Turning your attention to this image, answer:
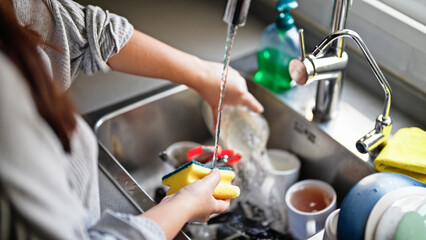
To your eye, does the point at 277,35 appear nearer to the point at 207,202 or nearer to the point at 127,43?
the point at 127,43

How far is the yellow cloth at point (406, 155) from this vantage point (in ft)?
2.74

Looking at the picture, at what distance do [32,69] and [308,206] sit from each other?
0.65m

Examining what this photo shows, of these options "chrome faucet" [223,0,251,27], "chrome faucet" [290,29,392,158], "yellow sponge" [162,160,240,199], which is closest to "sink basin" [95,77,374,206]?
"chrome faucet" [290,29,392,158]

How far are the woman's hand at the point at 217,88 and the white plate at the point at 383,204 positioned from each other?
417 mm

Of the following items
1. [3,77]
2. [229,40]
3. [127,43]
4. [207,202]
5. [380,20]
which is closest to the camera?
[3,77]

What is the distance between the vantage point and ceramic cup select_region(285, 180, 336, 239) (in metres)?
0.91

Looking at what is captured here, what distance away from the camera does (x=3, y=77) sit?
1.46 feet

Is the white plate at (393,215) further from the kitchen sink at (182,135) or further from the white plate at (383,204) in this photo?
the kitchen sink at (182,135)

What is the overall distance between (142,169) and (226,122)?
0.22 meters

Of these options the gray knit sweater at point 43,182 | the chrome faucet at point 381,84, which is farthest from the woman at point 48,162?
the chrome faucet at point 381,84

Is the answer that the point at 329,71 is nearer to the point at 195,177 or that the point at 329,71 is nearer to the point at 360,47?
the point at 360,47

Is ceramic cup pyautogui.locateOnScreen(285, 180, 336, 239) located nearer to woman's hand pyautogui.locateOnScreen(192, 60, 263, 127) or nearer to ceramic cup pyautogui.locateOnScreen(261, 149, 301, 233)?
ceramic cup pyautogui.locateOnScreen(261, 149, 301, 233)

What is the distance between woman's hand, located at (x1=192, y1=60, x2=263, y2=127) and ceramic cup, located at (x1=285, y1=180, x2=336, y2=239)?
0.20m

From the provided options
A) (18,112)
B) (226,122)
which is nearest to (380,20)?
(226,122)
